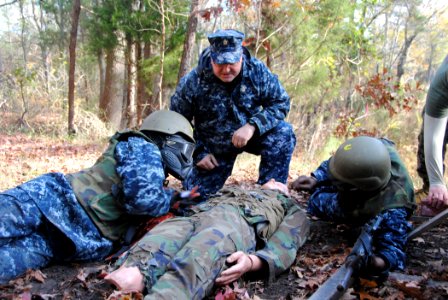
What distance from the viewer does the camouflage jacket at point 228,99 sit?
440cm

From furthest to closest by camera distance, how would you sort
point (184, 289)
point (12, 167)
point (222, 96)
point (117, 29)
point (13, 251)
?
point (117, 29), point (12, 167), point (222, 96), point (13, 251), point (184, 289)

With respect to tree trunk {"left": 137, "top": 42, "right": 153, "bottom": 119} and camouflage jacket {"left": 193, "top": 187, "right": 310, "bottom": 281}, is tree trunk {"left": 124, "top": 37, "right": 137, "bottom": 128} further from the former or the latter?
camouflage jacket {"left": 193, "top": 187, "right": 310, "bottom": 281}

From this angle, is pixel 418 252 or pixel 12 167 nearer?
pixel 418 252

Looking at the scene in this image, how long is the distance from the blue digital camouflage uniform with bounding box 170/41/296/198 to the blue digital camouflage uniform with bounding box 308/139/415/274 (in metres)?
0.75

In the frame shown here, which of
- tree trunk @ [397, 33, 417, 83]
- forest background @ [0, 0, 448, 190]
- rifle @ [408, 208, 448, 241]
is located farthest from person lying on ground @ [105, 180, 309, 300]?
tree trunk @ [397, 33, 417, 83]

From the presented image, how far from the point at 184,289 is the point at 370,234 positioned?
1316 mm

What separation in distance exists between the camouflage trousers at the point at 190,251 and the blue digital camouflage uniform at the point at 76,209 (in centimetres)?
34

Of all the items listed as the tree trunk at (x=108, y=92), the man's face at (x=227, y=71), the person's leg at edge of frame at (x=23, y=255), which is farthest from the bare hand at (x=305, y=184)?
the tree trunk at (x=108, y=92)

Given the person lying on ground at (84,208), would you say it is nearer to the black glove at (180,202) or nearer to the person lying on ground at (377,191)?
the black glove at (180,202)

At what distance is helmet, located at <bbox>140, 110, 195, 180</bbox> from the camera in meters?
3.24

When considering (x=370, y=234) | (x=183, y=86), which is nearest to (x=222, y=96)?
(x=183, y=86)

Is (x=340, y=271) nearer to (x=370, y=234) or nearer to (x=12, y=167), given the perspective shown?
(x=370, y=234)

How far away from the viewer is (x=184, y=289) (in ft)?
7.13

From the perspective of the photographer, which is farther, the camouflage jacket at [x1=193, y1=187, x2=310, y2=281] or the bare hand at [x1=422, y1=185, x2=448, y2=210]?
the bare hand at [x1=422, y1=185, x2=448, y2=210]
